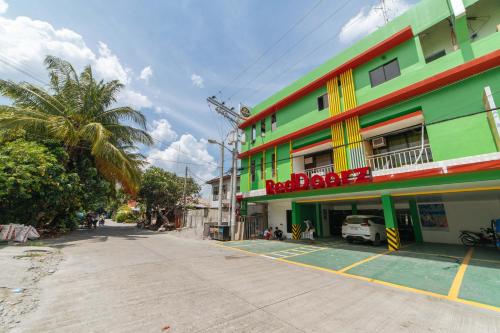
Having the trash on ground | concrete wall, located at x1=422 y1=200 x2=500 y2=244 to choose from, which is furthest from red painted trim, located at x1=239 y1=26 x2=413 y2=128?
the trash on ground

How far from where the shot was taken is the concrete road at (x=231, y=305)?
3.65 meters

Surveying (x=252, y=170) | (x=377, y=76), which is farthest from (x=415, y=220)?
(x=252, y=170)

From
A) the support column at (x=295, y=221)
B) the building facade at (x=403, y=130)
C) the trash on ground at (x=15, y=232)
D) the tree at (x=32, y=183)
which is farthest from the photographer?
the support column at (x=295, y=221)

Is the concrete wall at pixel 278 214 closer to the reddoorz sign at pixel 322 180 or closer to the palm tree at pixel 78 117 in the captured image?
the reddoorz sign at pixel 322 180

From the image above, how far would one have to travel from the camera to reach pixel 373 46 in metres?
12.4

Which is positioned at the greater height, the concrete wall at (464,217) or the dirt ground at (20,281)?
the concrete wall at (464,217)

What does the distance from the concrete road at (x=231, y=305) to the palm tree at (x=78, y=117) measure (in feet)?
36.9

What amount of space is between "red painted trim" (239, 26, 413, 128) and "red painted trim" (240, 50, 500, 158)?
300cm

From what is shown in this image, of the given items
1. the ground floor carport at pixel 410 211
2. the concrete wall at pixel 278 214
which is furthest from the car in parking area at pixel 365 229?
the concrete wall at pixel 278 214

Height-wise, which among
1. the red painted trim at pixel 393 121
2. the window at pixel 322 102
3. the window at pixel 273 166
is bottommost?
the window at pixel 273 166

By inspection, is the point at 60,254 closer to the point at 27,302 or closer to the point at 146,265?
the point at 146,265

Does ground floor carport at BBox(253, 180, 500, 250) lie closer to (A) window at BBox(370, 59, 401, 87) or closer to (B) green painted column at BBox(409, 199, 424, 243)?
(B) green painted column at BBox(409, 199, 424, 243)

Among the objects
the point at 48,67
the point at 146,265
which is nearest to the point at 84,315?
the point at 146,265

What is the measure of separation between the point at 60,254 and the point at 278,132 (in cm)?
1499
